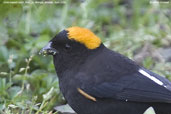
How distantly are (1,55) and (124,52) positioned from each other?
4.48ft

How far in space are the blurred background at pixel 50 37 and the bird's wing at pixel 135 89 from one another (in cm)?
49

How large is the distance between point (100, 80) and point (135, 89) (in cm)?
30

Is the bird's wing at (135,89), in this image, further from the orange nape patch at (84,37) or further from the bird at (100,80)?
the orange nape patch at (84,37)

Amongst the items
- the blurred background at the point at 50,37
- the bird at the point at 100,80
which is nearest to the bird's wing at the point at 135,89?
the bird at the point at 100,80

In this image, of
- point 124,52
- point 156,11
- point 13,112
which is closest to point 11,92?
point 13,112

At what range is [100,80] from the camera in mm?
4363

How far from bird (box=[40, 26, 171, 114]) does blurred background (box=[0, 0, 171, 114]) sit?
290mm

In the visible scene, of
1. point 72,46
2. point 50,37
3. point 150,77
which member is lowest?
point 50,37

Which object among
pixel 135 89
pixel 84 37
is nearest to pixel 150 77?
pixel 135 89

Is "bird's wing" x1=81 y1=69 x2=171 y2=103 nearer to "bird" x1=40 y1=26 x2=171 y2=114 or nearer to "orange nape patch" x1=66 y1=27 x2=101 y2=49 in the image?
"bird" x1=40 y1=26 x2=171 y2=114

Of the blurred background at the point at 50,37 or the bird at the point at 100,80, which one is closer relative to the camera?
the bird at the point at 100,80

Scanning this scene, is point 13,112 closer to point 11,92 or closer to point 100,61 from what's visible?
point 11,92

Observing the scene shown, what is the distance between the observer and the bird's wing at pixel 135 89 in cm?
420

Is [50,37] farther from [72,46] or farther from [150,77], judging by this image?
[150,77]
